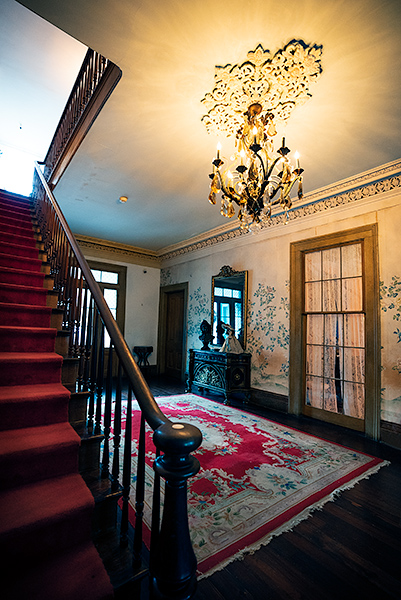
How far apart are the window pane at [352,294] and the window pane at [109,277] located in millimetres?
5126

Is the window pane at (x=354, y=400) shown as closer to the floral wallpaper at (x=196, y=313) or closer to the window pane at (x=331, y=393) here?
the window pane at (x=331, y=393)

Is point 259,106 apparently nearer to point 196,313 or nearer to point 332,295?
point 332,295

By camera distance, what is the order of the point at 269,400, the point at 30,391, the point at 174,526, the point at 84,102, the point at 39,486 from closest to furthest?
the point at 174,526, the point at 39,486, the point at 30,391, the point at 84,102, the point at 269,400

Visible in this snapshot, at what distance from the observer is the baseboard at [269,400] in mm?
4316

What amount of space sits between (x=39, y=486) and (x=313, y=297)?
3.86 metres

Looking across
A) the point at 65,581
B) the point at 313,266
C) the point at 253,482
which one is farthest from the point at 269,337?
the point at 65,581

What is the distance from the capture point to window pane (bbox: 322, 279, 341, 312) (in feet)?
12.9

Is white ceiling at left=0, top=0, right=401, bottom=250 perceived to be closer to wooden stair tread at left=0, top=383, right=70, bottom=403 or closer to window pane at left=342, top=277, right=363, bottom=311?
window pane at left=342, top=277, right=363, bottom=311

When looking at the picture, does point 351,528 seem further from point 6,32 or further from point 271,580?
point 6,32

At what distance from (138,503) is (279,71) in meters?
2.85

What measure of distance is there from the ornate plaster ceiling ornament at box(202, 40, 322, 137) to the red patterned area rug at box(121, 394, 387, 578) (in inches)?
122

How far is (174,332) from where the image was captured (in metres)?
7.09

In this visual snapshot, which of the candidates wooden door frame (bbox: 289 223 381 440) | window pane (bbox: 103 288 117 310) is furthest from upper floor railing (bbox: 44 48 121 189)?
wooden door frame (bbox: 289 223 381 440)

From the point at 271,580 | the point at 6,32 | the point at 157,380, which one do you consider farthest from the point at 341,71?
the point at 157,380
